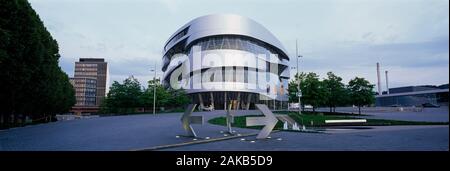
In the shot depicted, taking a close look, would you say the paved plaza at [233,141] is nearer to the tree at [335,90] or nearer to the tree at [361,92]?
the tree at [361,92]

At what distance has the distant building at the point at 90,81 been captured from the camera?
141 m

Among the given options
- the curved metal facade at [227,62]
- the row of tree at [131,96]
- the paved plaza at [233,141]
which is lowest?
the paved plaza at [233,141]

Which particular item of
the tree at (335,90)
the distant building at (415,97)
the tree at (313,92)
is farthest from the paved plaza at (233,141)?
the distant building at (415,97)

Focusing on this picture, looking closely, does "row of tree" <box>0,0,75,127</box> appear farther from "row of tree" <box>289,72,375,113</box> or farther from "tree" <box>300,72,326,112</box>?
"tree" <box>300,72,326,112</box>

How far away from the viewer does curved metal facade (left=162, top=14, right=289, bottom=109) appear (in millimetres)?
70562

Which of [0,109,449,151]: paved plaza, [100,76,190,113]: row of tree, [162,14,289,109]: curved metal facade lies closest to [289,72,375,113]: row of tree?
[0,109,449,151]: paved plaza

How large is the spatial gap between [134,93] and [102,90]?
118 metres

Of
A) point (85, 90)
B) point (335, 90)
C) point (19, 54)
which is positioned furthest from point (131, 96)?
point (85, 90)

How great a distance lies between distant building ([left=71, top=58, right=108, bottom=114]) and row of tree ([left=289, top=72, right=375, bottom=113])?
12873 centimetres

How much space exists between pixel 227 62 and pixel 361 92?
122 ft

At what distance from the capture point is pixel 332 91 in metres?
41.2

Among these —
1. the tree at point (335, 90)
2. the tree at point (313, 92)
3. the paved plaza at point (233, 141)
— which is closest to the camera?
the paved plaza at point (233, 141)
